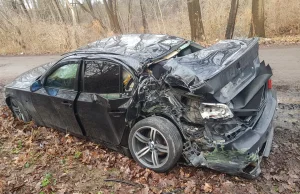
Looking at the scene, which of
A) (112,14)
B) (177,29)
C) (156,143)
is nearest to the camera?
(156,143)

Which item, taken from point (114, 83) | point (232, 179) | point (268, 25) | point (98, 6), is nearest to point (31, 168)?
point (114, 83)

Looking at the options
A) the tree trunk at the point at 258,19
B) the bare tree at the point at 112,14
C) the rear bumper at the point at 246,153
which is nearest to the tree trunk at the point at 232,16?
the tree trunk at the point at 258,19

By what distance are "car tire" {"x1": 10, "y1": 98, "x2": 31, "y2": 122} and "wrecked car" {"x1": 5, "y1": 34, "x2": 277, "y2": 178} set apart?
1.11 m

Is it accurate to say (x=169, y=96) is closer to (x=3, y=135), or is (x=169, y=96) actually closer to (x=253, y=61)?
(x=253, y=61)

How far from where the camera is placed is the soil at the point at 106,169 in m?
3.28

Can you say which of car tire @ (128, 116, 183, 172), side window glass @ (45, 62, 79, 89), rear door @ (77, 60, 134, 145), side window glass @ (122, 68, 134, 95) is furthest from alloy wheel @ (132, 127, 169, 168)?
side window glass @ (45, 62, 79, 89)

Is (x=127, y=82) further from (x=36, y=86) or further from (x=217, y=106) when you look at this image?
(x=36, y=86)

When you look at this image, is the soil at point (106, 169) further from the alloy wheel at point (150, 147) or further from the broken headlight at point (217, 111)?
the broken headlight at point (217, 111)

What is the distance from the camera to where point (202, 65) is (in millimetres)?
3354

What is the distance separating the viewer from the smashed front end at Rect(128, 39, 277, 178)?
9.99ft

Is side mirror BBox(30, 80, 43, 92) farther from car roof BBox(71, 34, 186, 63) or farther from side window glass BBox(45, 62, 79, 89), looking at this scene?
car roof BBox(71, 34, 186, 63)

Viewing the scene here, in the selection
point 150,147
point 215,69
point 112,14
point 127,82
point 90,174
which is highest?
point 112,14

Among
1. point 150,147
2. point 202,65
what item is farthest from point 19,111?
point 202,65

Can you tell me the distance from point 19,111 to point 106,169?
2725 mm
